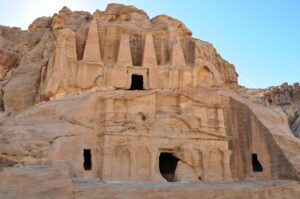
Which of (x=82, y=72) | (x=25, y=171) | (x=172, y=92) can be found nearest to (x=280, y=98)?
(x=172, y=92)

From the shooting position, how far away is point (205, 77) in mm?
29000

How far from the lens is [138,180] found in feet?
64.1

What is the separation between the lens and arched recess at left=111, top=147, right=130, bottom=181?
19.5m

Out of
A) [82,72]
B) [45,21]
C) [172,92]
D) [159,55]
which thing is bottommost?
[172,92]

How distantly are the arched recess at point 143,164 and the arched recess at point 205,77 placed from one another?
9.96 m

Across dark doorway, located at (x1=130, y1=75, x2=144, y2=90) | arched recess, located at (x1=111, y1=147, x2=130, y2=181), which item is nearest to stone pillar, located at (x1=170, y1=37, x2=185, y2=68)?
dark doorway, located at (x1=130, y1=75, x2=144, y2=90)

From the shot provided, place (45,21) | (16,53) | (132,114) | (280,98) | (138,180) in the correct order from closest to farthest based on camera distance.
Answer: (138,180)
(132,114)
(16,53)
(45,21)
(280,98)

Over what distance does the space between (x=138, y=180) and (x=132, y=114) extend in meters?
4.12

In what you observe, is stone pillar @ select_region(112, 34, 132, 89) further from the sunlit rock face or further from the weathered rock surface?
the weathered rock surface

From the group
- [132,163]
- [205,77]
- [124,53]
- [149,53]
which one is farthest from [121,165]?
[205,77]

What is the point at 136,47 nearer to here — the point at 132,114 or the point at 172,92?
the point at 172,92

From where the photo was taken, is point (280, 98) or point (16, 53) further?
point (280, 98)

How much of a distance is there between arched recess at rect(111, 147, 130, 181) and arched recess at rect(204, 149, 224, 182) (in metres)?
5.00

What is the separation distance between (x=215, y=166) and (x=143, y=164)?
4.72 metres
